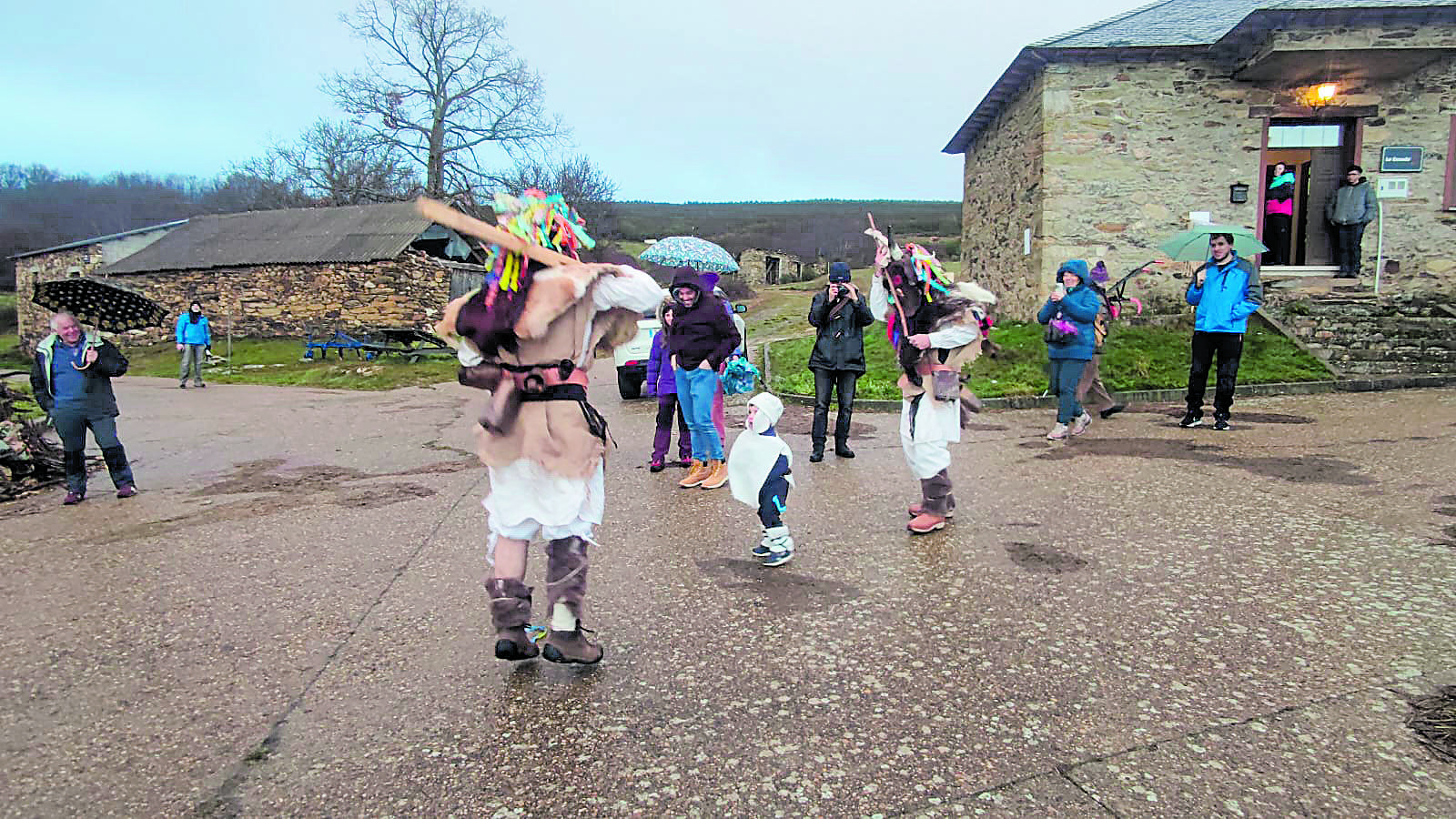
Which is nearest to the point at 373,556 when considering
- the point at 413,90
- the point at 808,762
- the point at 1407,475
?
the point at 808,762

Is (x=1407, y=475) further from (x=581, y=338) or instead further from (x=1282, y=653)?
(x=581, y=338)

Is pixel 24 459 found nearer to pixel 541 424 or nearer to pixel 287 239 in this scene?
pixel 541 424

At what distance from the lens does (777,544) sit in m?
4.82

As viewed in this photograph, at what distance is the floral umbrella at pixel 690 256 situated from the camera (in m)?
7.55

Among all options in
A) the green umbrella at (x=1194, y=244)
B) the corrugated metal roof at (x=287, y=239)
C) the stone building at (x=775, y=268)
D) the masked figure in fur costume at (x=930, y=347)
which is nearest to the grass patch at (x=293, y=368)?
the corrugated metal roof at (x=287, y=239)

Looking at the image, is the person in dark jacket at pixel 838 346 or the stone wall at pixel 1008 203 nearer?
the person in dark jacket at pixel 838 346

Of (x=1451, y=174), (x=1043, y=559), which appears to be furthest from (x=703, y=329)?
(x=1451, y=174)

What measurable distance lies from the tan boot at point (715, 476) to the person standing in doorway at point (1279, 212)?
43.5ft

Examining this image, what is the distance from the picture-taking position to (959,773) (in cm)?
269

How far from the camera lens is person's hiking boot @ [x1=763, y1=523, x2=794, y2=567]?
482 cm

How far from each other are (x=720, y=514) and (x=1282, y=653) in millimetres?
3491

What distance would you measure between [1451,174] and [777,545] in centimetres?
1547

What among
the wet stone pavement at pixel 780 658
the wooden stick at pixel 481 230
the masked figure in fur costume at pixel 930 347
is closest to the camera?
the wet stone pavement at pixel 780 658

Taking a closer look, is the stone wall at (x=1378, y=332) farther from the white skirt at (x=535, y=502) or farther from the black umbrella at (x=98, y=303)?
the black umbrella at (x=98, y=303)
